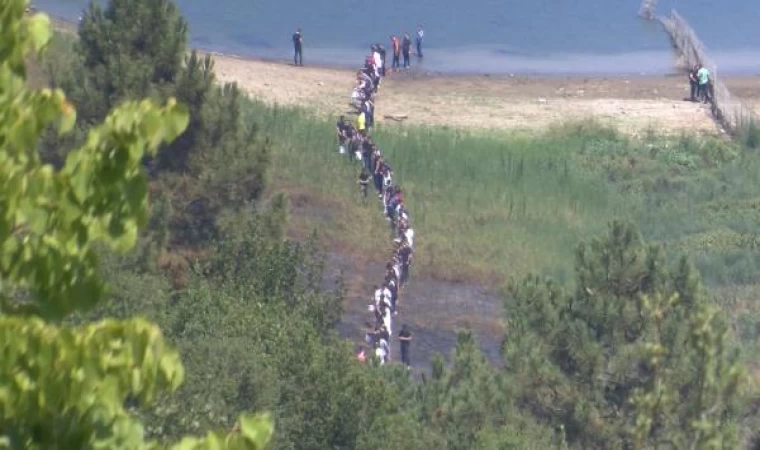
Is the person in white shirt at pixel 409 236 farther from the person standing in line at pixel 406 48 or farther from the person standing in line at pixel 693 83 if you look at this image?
the person standing in line at pixel 406 48

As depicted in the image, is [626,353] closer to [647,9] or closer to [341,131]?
[341,131]

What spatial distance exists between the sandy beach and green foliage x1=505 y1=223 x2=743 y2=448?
1011 inches

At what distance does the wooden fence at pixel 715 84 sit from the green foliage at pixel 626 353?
2896 centimetres

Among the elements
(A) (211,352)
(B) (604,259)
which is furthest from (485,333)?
(A) (211,352)

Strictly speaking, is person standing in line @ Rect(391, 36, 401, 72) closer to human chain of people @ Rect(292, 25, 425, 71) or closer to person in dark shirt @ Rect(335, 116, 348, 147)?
human chain of people @ Rect(292, 25, 425, 71)

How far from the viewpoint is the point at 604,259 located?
1948 centimetres

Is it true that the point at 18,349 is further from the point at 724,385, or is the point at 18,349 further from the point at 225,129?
the point at 225,129

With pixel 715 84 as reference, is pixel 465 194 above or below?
below

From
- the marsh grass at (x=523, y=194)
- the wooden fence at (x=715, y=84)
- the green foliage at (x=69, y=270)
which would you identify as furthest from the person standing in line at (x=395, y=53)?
the green foliage at (x=69, y=270)

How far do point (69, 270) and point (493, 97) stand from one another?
46.9 meters

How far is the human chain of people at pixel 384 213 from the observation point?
26594mm

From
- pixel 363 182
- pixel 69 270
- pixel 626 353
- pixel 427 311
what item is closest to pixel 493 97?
pixel 363 182

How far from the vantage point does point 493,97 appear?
5216cm

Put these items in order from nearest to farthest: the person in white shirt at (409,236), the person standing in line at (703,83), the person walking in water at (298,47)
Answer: the person in white shirt at (409,236), the person standing in line at (703,83), the person walking in water at (298,47)
